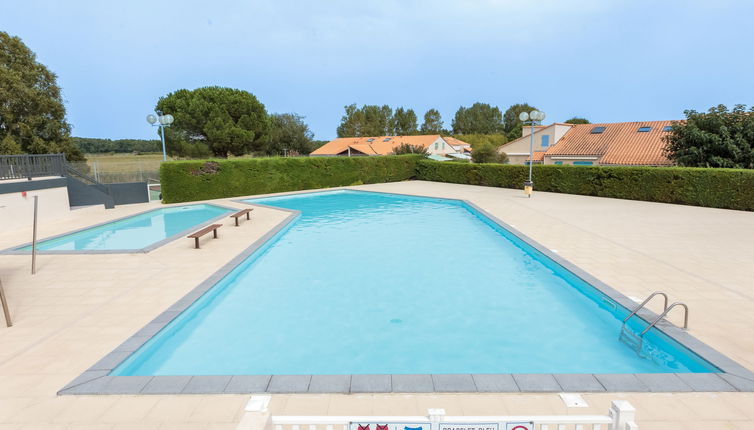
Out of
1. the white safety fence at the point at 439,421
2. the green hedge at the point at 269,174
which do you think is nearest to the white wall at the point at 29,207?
the green hedge at the point at 269,174

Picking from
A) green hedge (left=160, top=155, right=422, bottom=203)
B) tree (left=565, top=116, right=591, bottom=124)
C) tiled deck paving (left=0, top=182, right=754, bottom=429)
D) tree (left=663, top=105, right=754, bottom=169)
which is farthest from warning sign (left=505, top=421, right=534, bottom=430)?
tree (left=565, top=116, right=591, bottom=124)

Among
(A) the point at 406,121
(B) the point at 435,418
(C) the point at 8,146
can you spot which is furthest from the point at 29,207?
(A) the point at 406,121

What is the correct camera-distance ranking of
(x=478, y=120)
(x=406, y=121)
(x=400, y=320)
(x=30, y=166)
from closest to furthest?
(x=400, y=320), (x=30, y=166), (x=406, y=121), (x=478, y=120)

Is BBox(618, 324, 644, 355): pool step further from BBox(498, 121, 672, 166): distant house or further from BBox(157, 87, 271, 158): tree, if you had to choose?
BBox(157, 87, 271, 158): tree

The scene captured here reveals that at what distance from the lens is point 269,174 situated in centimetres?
2500

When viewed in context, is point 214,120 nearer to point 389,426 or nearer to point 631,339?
point 631,339

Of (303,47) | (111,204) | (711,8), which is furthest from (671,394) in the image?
(303,47)

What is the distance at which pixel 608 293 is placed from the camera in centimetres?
734

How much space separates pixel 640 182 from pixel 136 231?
74.3 feet

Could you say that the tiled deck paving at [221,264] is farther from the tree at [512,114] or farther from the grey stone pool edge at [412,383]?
the tree at [512,114]

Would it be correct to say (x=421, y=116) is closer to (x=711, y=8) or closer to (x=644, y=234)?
(x=711, y=8)

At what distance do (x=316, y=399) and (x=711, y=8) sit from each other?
28.7 m

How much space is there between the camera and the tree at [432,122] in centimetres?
9931

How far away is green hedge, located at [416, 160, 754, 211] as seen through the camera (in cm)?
1702
